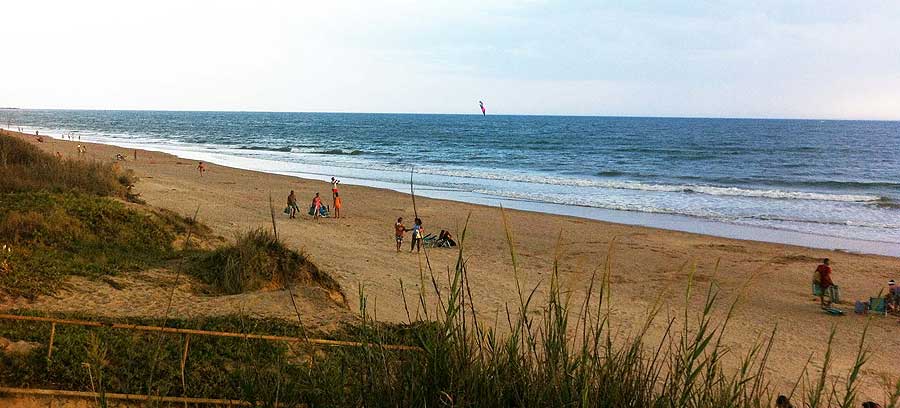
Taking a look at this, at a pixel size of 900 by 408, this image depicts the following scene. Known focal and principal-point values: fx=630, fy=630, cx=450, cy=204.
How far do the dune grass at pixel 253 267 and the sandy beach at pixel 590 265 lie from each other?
3.68 feet

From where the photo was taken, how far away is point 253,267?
925 centimetres

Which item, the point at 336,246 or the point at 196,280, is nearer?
the point at 196,280

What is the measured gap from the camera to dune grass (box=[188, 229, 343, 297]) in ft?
29.5

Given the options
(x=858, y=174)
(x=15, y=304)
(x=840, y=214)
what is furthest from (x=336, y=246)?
(x=858, y=174)

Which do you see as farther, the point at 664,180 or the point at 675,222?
the point at 664,180

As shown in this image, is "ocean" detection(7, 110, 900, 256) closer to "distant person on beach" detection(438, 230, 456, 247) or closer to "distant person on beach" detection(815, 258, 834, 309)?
"distant person on beach" detection(815, 258, 834, 309)

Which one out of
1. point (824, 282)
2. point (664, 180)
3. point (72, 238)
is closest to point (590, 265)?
point (824, 282)

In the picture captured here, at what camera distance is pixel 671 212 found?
26.6 meters

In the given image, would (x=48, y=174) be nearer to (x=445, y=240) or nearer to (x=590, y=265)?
(x=445, y=240)

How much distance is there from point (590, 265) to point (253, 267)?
961 centimetres

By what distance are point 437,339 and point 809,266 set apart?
1725cm

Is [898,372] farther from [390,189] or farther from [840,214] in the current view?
[390,189]

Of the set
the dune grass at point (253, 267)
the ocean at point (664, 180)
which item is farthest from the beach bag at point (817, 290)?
the dune grass at point (253, 267)

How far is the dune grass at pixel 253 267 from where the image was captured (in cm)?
899
